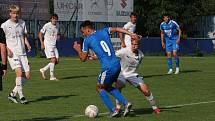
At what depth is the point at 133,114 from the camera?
1174 cm

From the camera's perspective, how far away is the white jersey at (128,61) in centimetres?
1217

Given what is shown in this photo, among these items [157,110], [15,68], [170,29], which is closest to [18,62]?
[15,68]

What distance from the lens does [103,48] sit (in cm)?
1127

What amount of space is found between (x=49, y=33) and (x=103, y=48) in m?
9.79

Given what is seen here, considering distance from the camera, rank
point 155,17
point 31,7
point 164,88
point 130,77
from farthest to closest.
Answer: point 155,17
point 31,7
point 164,88
point 130,77

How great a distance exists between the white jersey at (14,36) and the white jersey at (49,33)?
6.61 metres

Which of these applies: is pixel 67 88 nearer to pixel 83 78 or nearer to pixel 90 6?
pixel 83 78

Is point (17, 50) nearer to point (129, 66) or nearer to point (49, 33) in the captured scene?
point (129, 66)

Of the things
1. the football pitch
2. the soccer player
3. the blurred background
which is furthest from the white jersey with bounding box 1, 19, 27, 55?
the blurred background

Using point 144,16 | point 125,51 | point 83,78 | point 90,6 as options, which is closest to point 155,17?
point 144,16

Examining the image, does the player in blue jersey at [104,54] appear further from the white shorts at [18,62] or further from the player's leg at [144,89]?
the white shorts at [18,62]

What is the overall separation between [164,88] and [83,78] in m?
4.33

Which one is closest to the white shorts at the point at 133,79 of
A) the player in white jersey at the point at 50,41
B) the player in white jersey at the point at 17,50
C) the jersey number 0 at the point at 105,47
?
the jersey number 0 at the point at 105,47

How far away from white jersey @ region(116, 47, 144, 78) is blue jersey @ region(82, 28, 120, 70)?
81cm
